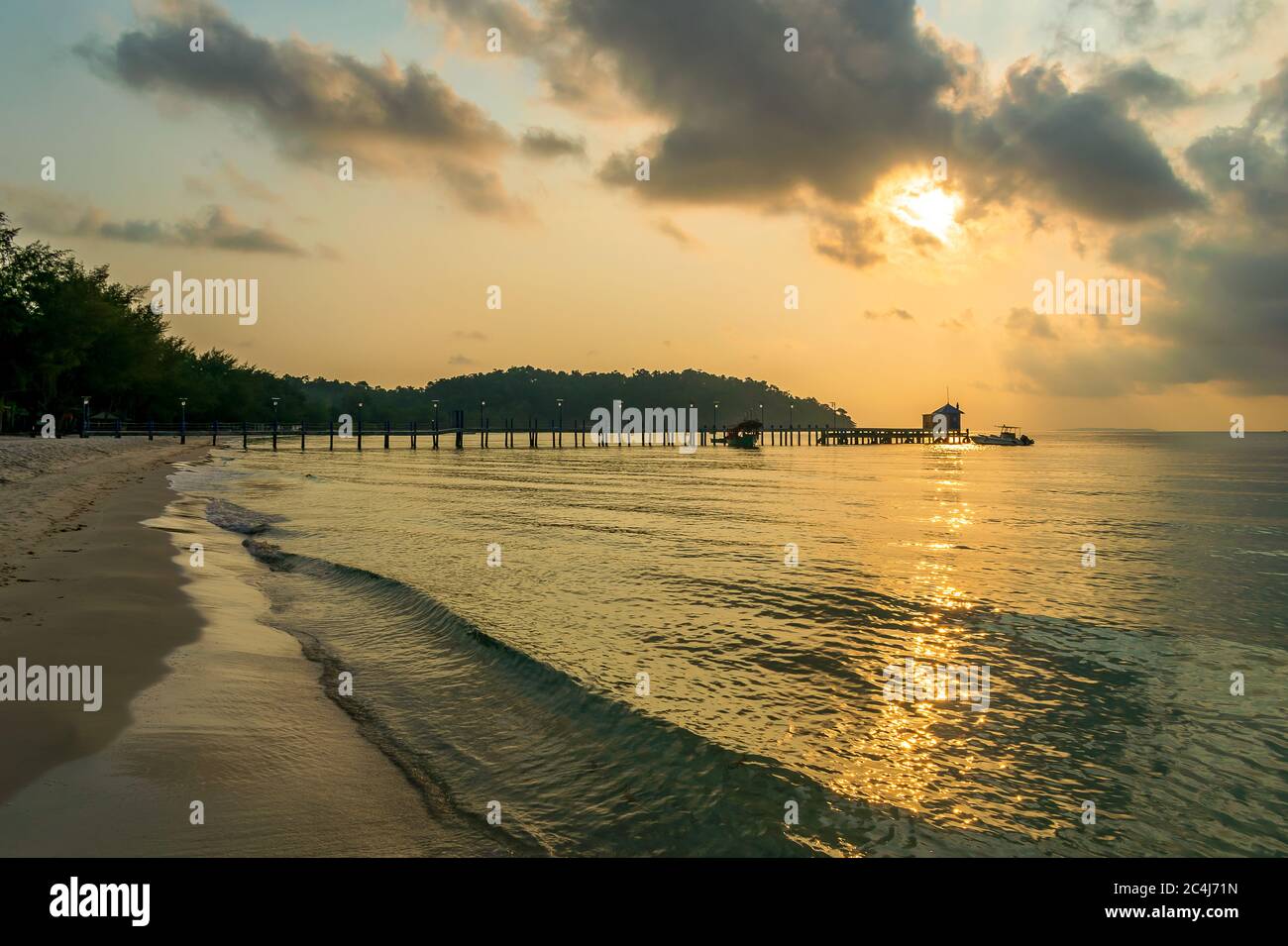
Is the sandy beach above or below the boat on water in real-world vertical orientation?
below

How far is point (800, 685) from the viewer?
9.30 metres

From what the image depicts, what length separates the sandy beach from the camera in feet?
16.1

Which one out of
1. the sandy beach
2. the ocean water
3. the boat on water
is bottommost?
the ocean water

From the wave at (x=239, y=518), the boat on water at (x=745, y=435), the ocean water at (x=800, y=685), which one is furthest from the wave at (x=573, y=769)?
the boat on water at (x=745, y=435)

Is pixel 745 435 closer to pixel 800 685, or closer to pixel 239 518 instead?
pixel 239 518

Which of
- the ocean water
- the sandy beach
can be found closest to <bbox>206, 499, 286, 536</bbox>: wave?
the ocean water

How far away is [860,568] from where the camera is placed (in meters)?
19.4

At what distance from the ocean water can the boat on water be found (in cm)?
14226

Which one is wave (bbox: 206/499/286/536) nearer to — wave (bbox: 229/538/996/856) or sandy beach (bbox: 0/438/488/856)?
sandy beach (bbox: 0/438/488/856)

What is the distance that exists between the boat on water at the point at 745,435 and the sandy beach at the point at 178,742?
156m

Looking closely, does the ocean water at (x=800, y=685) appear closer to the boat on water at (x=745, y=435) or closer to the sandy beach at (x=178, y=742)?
the sandy beach at (x=178, y=742)
